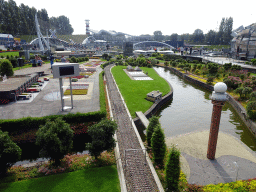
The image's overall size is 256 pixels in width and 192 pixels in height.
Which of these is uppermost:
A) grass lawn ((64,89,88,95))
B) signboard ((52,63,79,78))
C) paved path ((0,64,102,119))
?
signboard ((52,63,79,78))

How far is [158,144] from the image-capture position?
14.3 meters

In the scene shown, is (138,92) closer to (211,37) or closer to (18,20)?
(18,20)

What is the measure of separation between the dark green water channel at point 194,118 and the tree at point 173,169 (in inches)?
384

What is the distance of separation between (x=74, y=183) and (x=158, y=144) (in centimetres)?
683

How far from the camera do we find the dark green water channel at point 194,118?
22.3 metres

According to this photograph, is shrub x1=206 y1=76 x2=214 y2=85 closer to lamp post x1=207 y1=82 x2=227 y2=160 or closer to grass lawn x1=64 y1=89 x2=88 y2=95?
grass lawn x1=64 y1=89 x2=88 y2=95

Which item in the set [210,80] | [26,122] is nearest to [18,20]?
[210,80]

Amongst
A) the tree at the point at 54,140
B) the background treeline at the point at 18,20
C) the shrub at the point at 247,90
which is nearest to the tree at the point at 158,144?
the tree at the point at 54,140

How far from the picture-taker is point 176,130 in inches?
898

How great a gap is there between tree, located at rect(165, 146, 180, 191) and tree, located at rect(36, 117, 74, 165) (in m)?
8.15

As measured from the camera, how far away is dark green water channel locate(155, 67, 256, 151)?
22.3m

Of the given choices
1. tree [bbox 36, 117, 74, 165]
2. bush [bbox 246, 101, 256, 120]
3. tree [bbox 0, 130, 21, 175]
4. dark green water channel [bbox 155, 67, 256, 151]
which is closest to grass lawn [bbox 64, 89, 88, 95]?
dark green water channel [bbox 155, 67, 256, 151]

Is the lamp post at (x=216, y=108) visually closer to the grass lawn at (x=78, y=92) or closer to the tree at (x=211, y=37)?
the grass lawn at (x=78, y=92)

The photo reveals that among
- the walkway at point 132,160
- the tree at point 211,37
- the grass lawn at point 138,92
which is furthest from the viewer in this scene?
the tree at point 211,37
